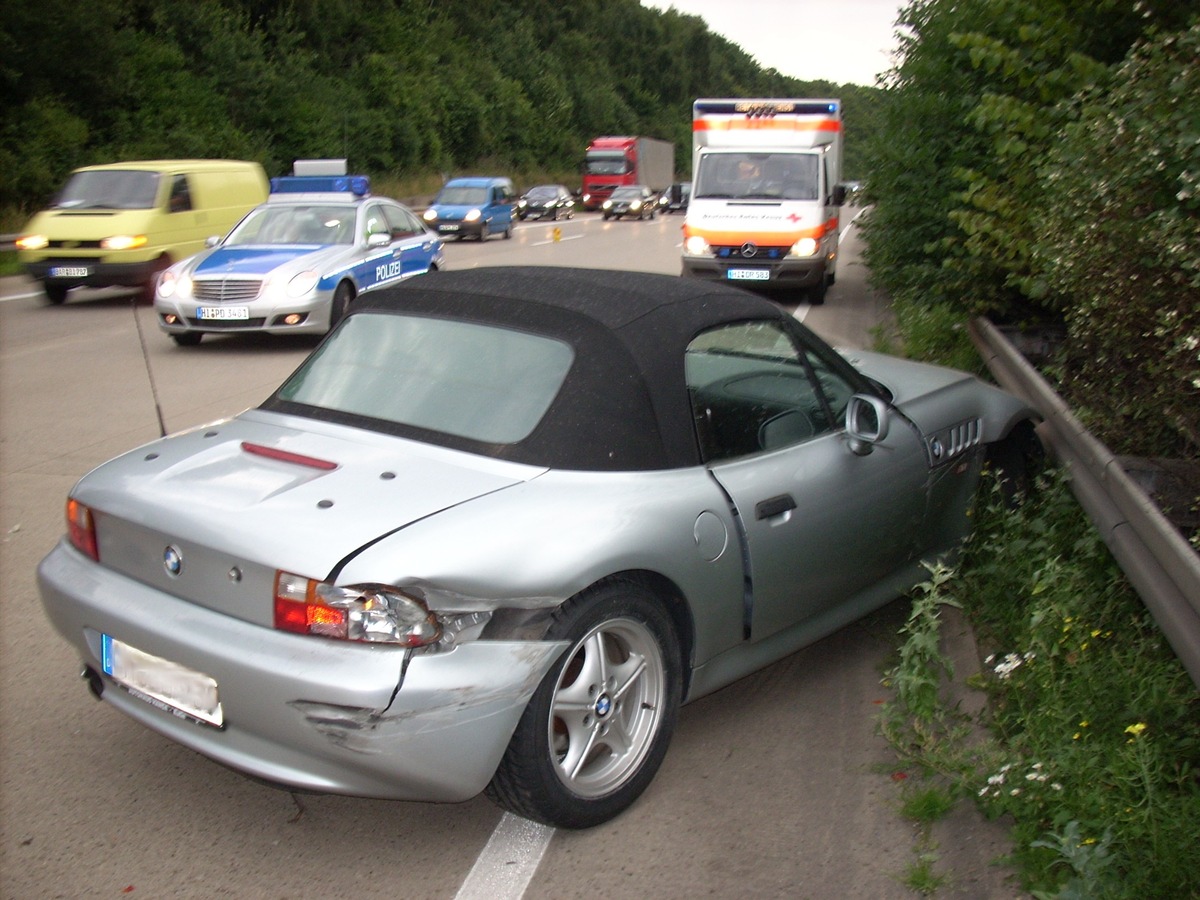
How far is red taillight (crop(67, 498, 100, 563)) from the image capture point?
362cm

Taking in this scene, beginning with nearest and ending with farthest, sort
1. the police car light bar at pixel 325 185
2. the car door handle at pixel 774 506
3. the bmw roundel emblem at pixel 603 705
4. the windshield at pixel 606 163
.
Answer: the bmw roundel emblem at pixel 603 705
the car door handle at pixel 774 506
the police car light bar at pixel 325 185
the windshield at pixel 606 163

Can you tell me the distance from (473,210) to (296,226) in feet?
61.6

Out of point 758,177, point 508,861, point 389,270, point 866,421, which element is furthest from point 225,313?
point 508,861

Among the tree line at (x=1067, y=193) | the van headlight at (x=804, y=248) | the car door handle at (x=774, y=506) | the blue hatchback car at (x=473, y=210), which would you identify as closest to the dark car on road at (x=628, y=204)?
the blue hatchback car at (x=473, y=210)

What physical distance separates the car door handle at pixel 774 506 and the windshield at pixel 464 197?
2919cm

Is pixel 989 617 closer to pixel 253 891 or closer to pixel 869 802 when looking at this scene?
pixel 869 802

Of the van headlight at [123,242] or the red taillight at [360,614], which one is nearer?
the red taillight at [360,614]

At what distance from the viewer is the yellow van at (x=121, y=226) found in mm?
15766

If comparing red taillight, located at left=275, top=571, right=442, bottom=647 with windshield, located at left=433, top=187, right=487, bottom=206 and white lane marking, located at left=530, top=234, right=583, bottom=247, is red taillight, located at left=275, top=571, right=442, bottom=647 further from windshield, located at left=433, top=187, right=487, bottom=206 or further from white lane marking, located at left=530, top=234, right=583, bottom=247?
windshield, located at left=433, top=187, right=487, bottom=206

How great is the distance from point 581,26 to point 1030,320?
9942 centimetres

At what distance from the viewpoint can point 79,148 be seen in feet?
105

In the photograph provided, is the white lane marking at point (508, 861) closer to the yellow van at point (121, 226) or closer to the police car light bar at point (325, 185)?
the yellow van at point (121, 226)

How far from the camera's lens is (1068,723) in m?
3.83

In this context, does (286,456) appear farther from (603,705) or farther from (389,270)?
(389,270)
